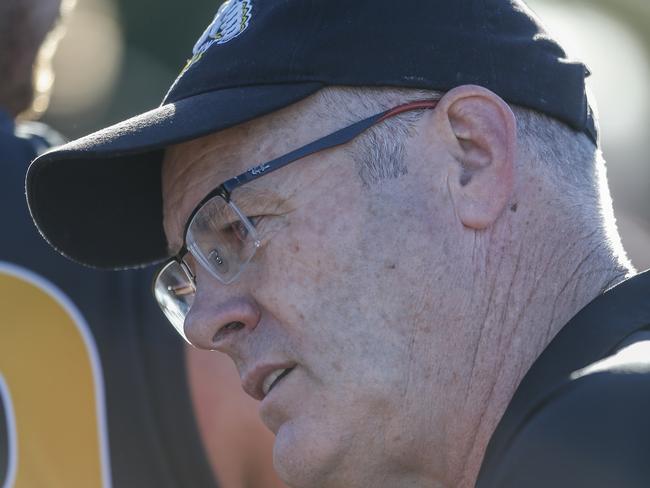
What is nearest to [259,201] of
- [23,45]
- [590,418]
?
[590,418]

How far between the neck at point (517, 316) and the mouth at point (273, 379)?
1.09 ft

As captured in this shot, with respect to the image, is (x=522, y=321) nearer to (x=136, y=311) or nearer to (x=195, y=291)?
(x=195, y=291)

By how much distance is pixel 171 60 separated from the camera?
12.9 m

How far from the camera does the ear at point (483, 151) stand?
196 cm

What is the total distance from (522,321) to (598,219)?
25cm

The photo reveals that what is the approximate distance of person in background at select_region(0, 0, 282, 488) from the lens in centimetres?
283

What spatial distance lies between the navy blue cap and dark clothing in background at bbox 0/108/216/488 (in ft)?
2.60

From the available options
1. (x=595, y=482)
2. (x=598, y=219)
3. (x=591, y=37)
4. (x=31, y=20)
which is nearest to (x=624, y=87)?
(x=591, y=37)

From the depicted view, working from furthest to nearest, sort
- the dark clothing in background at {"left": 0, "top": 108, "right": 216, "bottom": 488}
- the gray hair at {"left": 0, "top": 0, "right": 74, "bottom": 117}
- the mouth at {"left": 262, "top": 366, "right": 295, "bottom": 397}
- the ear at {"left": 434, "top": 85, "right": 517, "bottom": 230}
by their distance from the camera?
the gray hair at {"left": 0, "top": 0, "right": 74, "bottom": 117} → the dark clothing in background at {"left": 0, "top": 108, "right": 216, "bottom": 488} → the mouth at {"left": 262, "top": 366, "right": 295, "bottom": 397} → the ear at {"left": 434, "top": 85, "right": 517, "bottom": 230}

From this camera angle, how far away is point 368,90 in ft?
6.60

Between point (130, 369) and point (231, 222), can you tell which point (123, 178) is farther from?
point (130, 369)

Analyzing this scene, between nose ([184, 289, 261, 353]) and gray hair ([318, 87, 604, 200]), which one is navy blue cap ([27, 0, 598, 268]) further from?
nose ([184, 289, 261, 353])

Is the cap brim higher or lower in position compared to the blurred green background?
lower

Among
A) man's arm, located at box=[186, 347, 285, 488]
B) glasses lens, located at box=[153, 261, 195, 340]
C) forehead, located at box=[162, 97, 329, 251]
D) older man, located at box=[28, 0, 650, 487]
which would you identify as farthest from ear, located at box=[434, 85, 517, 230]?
man's arm, located at box=[186, 347, 285, 488]
